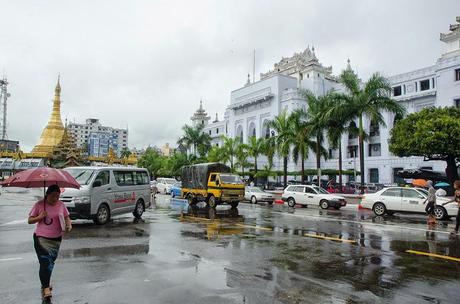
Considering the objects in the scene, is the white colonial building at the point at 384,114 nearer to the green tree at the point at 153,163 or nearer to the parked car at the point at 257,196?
the green tree at the point at 153,163

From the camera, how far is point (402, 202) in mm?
19016

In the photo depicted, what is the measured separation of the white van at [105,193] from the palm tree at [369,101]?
1967 cm

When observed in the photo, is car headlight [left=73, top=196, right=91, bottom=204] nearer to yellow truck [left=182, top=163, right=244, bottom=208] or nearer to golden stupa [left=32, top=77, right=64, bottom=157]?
yellow truck [left=182, top=163, right=244, bottom=208]

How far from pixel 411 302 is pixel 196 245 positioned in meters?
5.50

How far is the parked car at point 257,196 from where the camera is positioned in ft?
95.6

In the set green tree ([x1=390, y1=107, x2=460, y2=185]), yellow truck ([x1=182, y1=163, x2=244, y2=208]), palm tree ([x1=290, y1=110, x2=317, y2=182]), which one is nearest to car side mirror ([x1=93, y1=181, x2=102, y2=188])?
yellow truck ([x1=182, y1=163, x2=244, y2=208])

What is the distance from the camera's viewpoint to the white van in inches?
521

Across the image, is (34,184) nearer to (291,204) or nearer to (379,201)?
(379,201)

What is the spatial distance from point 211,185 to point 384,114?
125ft

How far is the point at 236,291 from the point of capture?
18.9 feet

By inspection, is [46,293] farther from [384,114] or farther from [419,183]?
[384,114]

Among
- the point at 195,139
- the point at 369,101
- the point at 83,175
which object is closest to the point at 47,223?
the point at 83,175

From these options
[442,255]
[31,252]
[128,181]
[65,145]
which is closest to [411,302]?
[442,255]

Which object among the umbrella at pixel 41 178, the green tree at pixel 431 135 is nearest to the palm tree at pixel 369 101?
the green tree at pixel 431 135
